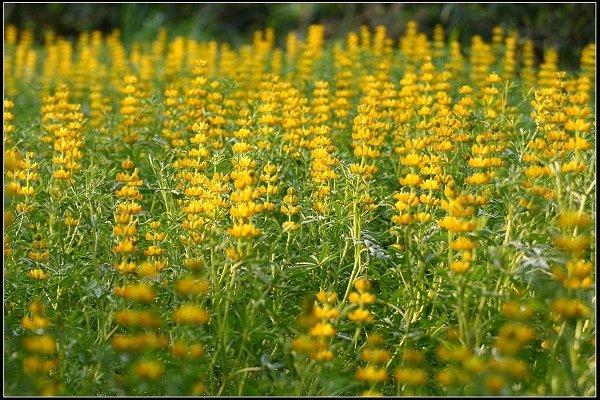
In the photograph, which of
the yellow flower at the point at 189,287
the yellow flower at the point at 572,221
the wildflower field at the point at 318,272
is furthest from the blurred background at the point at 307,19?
the yellow flower at the point at 189,287

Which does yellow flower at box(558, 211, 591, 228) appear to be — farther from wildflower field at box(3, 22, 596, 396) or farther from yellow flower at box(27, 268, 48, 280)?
yellow flower at box(27, 268, 48, 280)

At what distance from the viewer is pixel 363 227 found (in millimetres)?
3277

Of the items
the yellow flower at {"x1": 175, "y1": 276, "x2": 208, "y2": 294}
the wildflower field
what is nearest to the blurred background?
the wildflower field

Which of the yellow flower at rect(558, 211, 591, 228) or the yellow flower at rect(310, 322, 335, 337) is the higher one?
the yellow flower at rect(558, 211, 591, 228)

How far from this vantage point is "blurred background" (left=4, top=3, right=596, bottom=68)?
846 cm

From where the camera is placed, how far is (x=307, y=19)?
10.8 m

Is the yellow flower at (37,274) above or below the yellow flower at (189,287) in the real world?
below

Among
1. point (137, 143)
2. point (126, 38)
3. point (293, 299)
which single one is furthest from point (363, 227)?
point (126, 38)

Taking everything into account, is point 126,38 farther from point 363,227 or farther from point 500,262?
point 500,262

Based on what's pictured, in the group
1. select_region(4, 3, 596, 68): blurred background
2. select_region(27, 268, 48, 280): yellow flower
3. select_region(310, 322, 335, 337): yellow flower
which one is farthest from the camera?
select_region(4, 3, 596, 68): blurred background

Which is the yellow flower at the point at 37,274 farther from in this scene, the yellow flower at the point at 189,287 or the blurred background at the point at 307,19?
the blurred background at the point at 307,19

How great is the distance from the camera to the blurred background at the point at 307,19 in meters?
8.46

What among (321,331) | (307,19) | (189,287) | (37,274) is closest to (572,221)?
(321,331)

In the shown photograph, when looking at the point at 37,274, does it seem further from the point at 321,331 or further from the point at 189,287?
the point at 321,331
